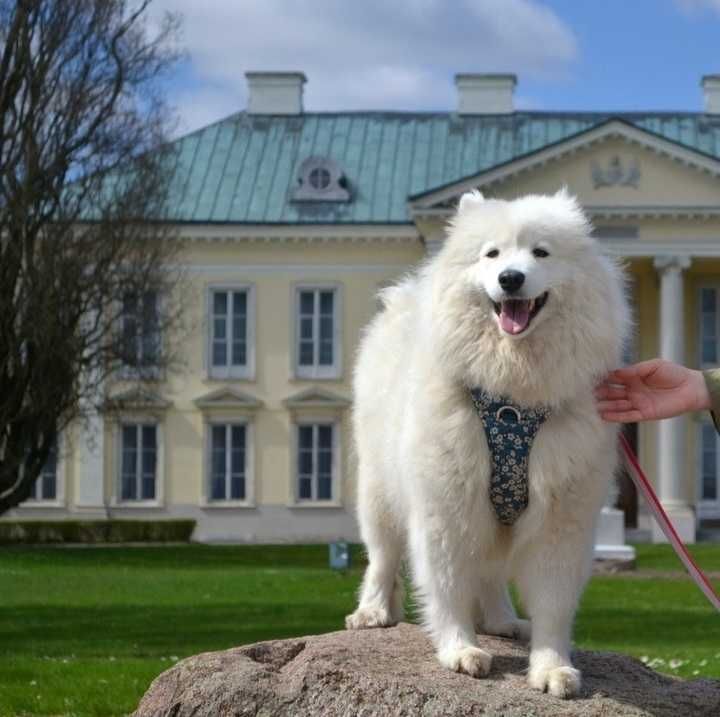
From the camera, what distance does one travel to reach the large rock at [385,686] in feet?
18.0

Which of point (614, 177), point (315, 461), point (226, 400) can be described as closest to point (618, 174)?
point (614, 177)

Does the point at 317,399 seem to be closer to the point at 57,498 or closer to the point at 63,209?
the point at 57,498

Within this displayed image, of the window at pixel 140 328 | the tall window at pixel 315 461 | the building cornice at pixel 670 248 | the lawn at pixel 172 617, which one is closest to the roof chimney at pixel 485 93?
the building cornice at pixel 670 248

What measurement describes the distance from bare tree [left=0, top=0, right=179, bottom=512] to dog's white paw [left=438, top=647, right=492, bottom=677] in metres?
23.6

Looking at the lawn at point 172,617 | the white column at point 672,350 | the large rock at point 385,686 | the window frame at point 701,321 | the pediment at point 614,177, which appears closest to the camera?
the large rock at point 385,686

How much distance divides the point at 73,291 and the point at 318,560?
24.0ft

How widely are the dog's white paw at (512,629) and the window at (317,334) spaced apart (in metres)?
38.2

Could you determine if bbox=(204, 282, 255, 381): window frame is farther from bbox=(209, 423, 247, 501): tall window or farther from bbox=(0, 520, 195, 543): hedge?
bbox=(0, 520, 195, 543): hedge

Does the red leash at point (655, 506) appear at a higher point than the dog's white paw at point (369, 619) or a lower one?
higher

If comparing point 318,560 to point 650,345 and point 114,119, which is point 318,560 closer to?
point 114,119

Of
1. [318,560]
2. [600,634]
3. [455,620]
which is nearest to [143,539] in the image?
[318,560]

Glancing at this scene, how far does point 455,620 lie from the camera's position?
5.89m

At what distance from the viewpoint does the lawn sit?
11406 mm

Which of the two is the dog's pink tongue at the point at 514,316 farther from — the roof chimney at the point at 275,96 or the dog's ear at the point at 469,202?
the roof chimney at the point at 275,96
